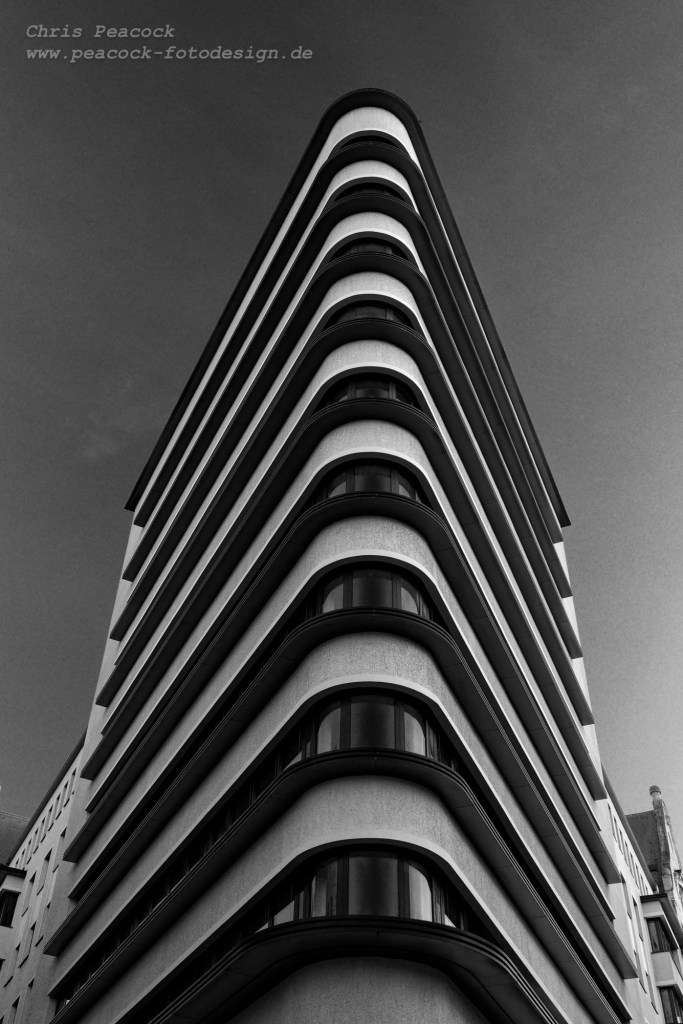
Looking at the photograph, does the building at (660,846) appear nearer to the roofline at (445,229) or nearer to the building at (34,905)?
the roofline at (445,229)

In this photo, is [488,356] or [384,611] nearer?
[384,611]

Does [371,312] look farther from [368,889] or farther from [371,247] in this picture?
[368,889]

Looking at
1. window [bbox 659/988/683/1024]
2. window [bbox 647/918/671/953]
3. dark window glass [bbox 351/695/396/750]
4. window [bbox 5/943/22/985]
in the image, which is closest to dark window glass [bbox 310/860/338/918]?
dark window glass [bbox 351/695/396/750]

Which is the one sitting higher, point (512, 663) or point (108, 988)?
point (512, 663)

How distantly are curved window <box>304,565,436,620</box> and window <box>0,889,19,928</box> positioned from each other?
45.3m

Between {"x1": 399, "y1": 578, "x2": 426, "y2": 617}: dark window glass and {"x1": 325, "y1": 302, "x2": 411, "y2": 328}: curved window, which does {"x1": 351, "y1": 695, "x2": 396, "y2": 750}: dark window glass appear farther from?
{"x1": 325, "y1": 302, "x2": 411, "y2": 328}: curved window

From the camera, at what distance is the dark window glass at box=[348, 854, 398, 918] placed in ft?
71.8

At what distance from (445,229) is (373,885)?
39.1m

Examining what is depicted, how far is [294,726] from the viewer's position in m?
26.8

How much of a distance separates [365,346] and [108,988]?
88.4ft

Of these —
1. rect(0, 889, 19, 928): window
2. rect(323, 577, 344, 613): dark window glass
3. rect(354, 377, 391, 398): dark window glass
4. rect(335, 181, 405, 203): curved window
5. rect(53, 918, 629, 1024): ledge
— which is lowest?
rect(53, 918, 629, 1024): ledge

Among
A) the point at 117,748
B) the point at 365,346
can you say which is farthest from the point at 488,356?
the point at 117,748

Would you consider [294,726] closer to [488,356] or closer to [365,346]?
[365,346]

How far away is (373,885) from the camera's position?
2225 centimetres
